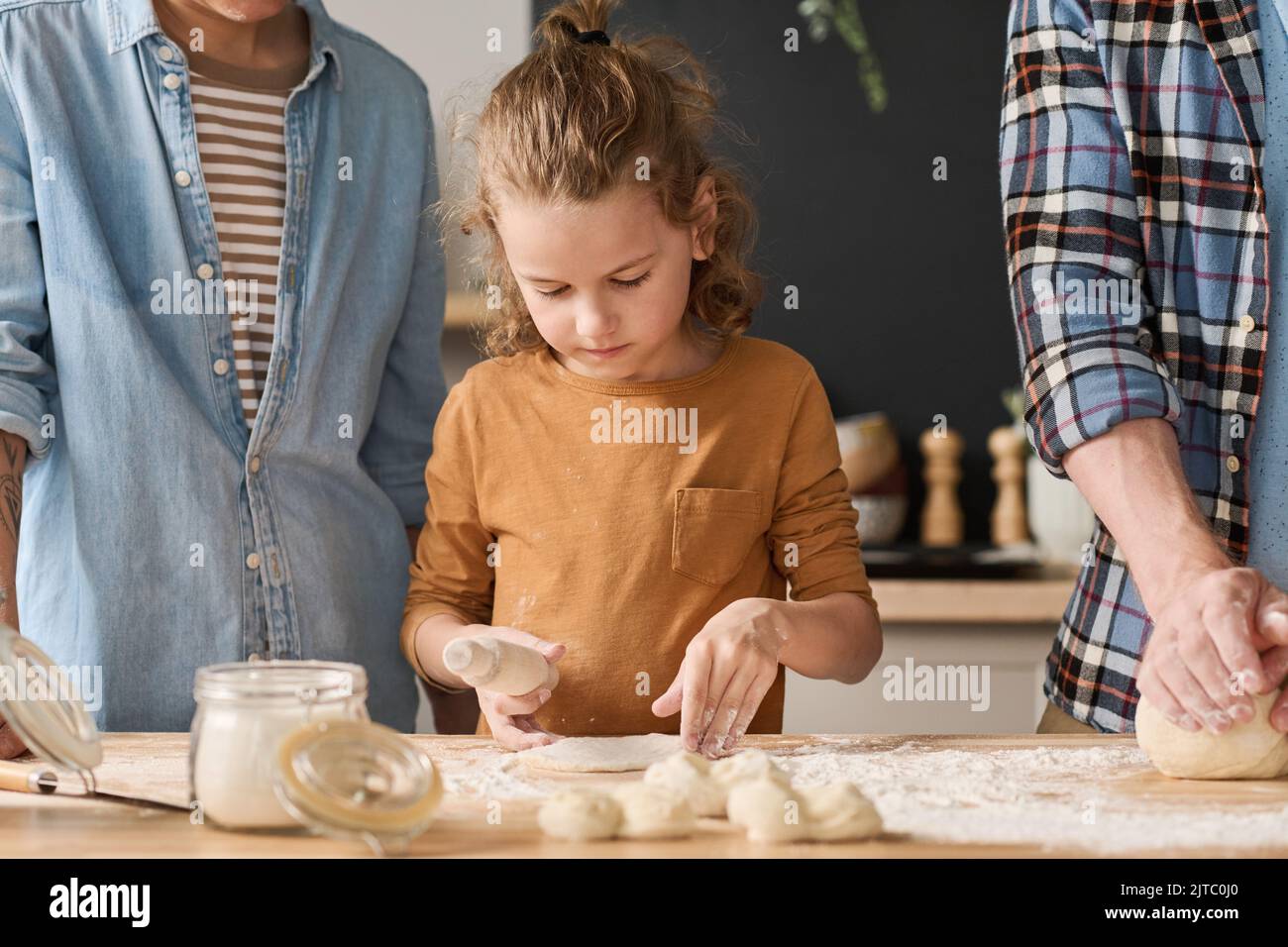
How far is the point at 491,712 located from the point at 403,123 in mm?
731

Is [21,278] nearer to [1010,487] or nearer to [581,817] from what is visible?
[581,817]

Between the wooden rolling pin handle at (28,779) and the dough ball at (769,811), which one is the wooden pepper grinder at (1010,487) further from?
the wooden rolling pin handle at (28,779)

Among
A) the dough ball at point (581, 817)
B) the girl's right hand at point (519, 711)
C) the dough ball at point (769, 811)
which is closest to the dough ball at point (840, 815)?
the dough ball at point (769, 811)

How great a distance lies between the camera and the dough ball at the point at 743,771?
0.83m

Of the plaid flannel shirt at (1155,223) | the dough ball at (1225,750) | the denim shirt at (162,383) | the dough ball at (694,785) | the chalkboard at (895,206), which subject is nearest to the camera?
the dough ball at (694,785)

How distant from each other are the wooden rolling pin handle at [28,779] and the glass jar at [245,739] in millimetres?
159

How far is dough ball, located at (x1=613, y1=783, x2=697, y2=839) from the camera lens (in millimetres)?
779

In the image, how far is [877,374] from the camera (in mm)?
3018

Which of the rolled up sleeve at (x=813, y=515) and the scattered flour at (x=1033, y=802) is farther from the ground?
the rolled up sleeve at (x=813, y=515)

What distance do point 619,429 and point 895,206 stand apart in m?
1.83

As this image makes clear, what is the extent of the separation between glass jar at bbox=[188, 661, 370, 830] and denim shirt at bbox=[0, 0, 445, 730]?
0.60 meters

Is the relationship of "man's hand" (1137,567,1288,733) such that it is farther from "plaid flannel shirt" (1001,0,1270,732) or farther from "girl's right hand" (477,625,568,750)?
"girl's right hand" (477,625,568,750)
